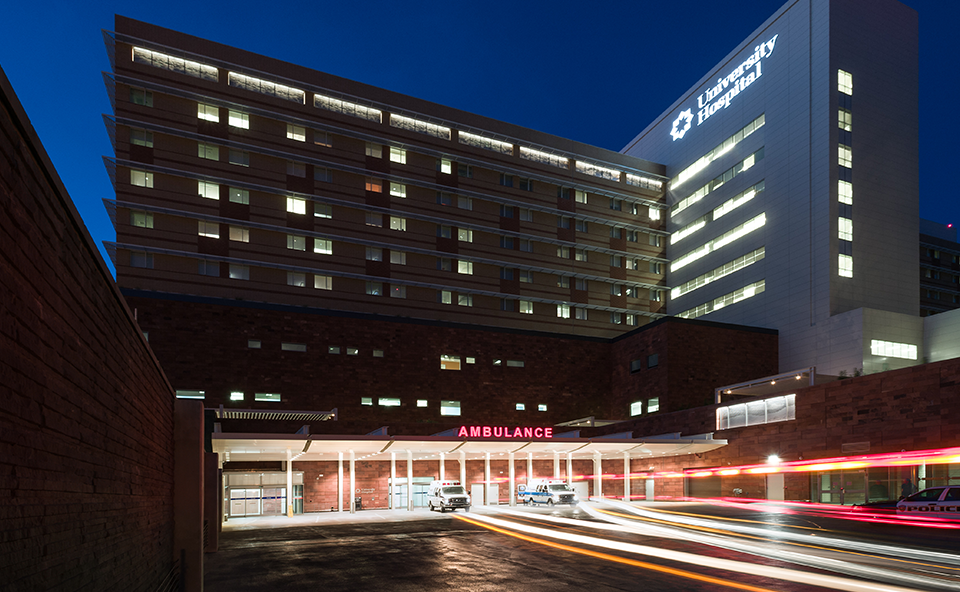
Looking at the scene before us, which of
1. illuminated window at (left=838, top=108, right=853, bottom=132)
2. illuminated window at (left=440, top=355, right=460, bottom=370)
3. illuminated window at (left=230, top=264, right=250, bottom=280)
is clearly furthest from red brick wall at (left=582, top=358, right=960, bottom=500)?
illuminated window at (left=230, top=264, right=250, bottom=280)

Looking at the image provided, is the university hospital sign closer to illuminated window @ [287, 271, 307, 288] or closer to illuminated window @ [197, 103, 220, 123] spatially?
illuminated window @ [287, 271, 307, 288]

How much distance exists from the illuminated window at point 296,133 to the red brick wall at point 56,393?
5681cm

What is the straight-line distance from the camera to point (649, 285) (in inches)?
3014

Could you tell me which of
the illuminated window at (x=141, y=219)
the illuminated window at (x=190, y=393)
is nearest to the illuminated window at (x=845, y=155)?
the illuminated window at (x=190, y=393)

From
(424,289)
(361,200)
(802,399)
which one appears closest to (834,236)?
(802,399)

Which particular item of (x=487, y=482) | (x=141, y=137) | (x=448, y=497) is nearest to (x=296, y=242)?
(x=141, y=137)

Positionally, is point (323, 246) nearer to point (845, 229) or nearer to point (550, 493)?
point (550, 493)

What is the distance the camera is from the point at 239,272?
58531 mm

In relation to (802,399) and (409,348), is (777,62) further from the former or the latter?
(409,348)

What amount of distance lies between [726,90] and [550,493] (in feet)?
152

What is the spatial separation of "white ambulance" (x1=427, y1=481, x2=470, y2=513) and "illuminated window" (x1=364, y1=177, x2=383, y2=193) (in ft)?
98.2

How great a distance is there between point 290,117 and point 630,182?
38.2 metres

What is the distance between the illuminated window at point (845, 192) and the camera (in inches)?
2208

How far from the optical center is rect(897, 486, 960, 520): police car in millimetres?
30328
